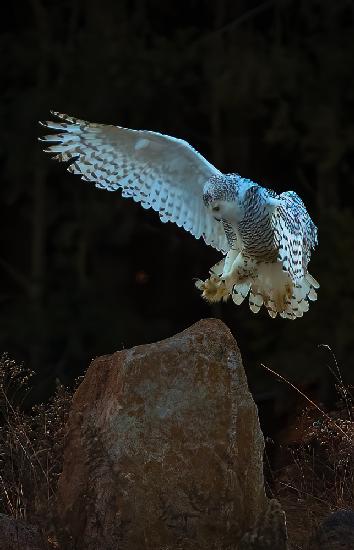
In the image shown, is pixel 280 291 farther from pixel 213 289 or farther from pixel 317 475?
pixel 317 475

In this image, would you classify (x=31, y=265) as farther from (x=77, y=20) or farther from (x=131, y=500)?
(x=131, y=500)

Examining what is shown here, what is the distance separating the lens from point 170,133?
40.6 ft

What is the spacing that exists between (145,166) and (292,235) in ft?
4.31

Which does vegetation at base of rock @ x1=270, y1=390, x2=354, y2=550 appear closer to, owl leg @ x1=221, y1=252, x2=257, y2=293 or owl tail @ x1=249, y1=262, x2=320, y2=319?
owl tail @ x1=249, y1=262, x2=320, y2=319

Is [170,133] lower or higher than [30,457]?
higher

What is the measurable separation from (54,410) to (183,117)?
7.71 meters

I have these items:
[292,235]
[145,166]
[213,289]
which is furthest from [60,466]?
[145,166]

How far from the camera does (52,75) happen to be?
13156mm

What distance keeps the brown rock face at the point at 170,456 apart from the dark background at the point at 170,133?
20.8 ft

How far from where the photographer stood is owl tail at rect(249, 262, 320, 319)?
5.74 metres

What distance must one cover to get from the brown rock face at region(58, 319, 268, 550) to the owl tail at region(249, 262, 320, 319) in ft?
3.16

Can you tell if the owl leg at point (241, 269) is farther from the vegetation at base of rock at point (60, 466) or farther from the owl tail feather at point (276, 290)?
the vegetation at base of rock at point (60, 466)

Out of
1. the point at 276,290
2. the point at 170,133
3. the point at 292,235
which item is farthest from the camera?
Result: the point at 170,133

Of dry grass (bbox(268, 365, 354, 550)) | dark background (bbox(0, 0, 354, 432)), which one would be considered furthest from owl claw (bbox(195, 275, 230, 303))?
dark background (bbox(0, 0, 354, 432))
